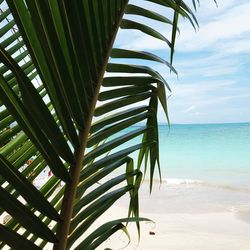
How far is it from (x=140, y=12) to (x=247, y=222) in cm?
762

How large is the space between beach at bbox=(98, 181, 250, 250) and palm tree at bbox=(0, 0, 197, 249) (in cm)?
352

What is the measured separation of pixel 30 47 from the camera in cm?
60

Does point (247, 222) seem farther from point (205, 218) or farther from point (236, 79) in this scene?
point (236, 79)

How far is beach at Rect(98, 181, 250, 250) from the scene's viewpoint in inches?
239

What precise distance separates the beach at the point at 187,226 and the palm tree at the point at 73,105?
3.52m

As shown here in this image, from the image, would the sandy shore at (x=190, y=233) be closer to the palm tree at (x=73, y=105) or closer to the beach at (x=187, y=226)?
the beach at (x=187, y=226)

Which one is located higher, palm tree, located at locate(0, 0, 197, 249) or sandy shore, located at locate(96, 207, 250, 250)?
palm tree, located at locate(0, 0, 197, 249)

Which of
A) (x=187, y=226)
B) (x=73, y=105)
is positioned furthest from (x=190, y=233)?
(x=73, y=105)

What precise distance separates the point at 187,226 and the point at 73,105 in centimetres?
729

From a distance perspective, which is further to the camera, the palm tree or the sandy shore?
the sandy shore

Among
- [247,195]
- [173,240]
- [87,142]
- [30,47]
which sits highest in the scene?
[30,47]

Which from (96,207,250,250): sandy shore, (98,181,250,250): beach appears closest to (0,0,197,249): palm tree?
(98,181,250,250): beach

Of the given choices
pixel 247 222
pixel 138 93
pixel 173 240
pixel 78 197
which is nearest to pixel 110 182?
pixel 78 197

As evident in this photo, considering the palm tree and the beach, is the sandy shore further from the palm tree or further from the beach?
the palm tree
